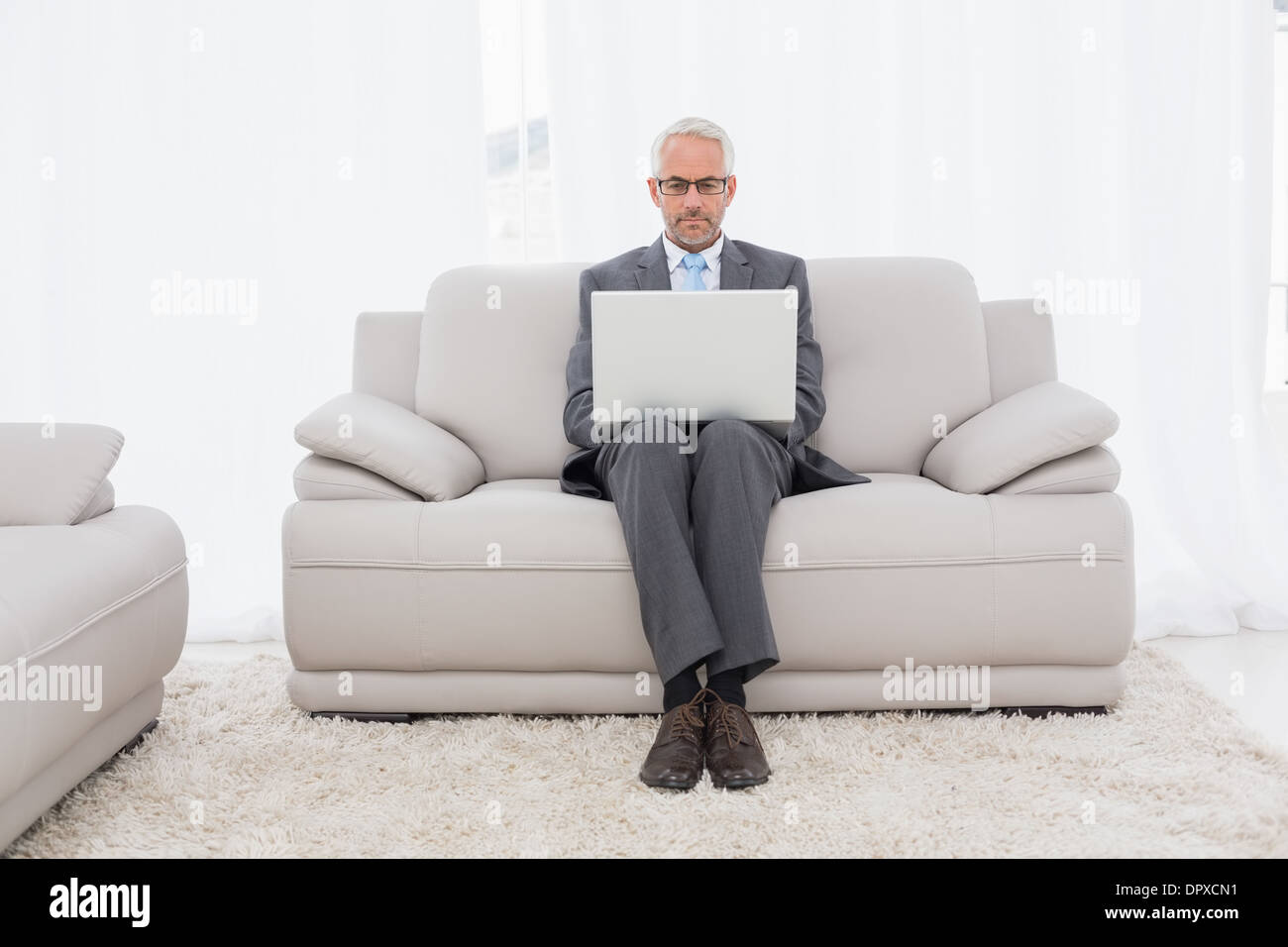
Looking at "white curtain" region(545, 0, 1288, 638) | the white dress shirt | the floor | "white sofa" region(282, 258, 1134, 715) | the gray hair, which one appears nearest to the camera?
"white sofa" region(282, 258, 1134, 715)

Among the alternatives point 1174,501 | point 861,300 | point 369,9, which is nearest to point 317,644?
point 861,300

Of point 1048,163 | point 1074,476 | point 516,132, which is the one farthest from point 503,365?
point 1048,163

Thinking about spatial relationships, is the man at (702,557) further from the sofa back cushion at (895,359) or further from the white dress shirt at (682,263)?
the white dress shirt at (682,263)

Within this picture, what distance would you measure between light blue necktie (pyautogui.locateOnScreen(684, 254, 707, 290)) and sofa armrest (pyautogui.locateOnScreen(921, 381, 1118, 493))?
27.0 inches

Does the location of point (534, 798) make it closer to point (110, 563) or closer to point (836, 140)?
point (110, 563)

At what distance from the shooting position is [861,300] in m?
2.64

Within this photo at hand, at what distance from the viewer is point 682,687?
192 centimetres

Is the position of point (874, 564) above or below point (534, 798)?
above

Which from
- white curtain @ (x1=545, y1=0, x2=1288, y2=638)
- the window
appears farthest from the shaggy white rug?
the window

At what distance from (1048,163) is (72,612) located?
270 centimetres

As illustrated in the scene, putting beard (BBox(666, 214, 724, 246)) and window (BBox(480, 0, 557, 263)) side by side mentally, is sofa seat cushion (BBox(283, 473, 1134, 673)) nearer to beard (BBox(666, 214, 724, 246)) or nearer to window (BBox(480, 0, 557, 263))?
beard (BBox(666, 214, 724, 246))

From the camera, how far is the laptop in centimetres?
193

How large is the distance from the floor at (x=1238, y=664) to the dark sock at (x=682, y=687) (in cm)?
108
